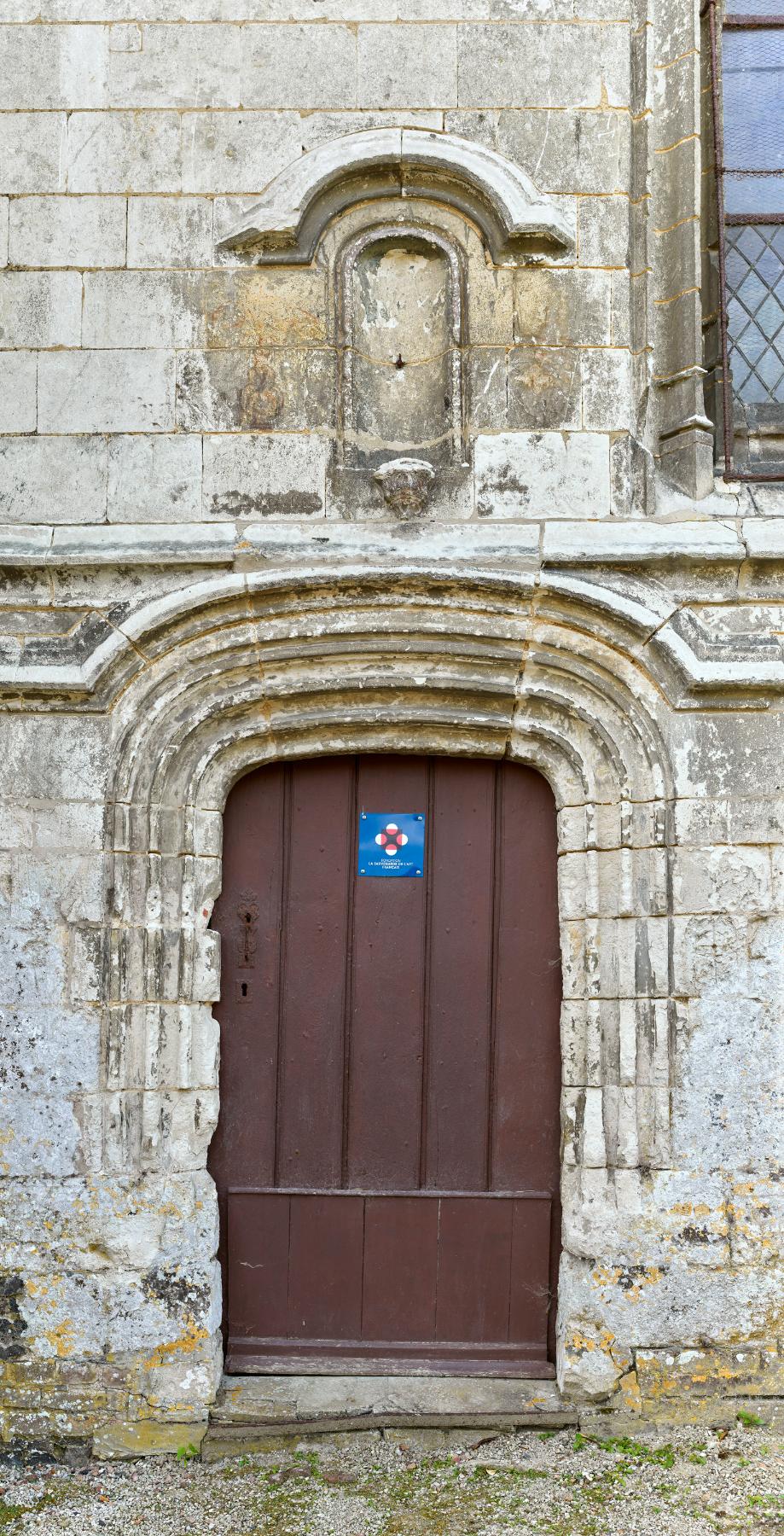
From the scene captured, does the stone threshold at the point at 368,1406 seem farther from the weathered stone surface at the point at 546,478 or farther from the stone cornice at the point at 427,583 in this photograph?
the weathered stone surface at the point at 546,478

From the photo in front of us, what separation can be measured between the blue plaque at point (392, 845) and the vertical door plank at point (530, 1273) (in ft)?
3.51

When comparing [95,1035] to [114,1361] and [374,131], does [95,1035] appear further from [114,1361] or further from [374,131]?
[374,131]

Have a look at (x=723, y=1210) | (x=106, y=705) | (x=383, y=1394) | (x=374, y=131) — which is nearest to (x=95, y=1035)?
(x=106, y=705)

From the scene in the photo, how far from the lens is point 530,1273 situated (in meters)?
3.54

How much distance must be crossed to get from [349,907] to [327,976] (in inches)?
8.8

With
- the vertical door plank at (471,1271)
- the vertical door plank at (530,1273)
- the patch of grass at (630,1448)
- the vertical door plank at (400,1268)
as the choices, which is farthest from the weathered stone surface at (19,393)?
the patch of grass at (630,1448)

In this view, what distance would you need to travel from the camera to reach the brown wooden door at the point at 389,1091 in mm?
3547

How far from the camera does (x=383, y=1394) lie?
3.38m

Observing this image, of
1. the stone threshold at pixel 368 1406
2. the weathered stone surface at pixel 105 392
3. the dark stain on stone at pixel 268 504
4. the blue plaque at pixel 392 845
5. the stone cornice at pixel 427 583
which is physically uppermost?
the weathered stone surface at pixel 105 392

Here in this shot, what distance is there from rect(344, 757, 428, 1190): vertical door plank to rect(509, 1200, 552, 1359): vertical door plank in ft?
1.15

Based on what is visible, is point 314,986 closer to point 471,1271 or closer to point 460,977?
point 460,977

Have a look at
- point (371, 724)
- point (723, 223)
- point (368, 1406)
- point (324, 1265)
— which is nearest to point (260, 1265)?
point (324, 1265)

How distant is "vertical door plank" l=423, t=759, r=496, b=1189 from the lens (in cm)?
357

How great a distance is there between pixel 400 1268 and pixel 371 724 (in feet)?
5.43
